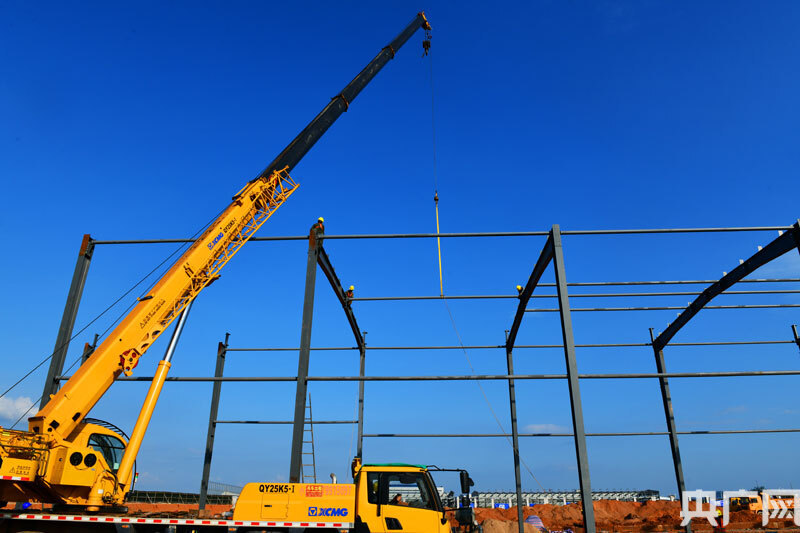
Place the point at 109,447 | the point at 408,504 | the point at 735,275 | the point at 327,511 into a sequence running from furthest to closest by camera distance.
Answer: the point at 735,275 < the point at 109,447 < the point at 408,504 < the point at 327,511

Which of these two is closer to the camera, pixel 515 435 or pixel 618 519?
pixel 515 435

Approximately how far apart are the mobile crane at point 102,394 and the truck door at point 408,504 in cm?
566

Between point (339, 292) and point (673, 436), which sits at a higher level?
point (339, 292)

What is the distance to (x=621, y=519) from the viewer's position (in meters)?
29.0

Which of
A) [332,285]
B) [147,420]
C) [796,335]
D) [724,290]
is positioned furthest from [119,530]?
[796,335]

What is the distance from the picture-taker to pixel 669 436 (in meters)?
17.7

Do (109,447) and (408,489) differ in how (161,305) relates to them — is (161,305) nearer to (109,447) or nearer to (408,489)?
(109,447)

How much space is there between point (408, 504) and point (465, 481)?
1.17m

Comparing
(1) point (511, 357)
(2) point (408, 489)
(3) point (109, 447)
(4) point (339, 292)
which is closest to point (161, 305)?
(3) point (109, 447)

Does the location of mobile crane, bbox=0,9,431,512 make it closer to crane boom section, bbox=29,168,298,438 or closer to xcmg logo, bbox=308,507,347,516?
crane boom section, bbox=29,168,298,438

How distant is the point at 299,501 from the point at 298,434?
138 centimetres

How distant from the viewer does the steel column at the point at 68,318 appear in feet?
39.5

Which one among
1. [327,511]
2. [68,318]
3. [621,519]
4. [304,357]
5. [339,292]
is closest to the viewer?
[327,511]

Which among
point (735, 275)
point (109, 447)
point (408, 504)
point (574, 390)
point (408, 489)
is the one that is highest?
point (735, 275)
